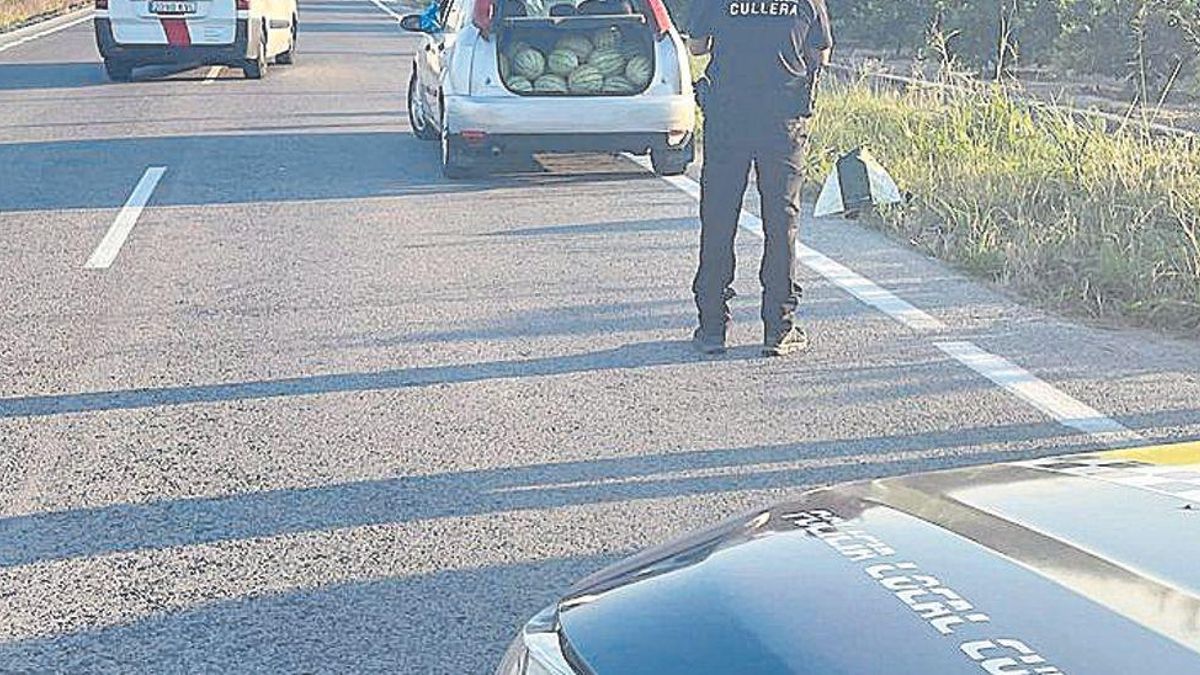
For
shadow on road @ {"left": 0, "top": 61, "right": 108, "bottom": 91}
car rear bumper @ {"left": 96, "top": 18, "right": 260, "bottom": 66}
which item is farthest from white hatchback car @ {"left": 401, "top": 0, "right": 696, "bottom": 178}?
shadow on road @ {"left": 0, "top": 61, "right": 108, "bottom": 91}

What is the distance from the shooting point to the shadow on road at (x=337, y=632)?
14.0ft

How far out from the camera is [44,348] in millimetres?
7566

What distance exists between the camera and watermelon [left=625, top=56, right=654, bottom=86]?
38.3 feet

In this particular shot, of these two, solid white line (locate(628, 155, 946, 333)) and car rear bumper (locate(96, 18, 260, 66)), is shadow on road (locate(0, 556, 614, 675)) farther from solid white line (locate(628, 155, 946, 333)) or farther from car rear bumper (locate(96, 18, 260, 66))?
car rear bumper (locate(96, 18, 260, 66))

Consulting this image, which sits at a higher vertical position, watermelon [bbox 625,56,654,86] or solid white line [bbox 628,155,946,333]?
watermelon [bbox 625,56,654,86]

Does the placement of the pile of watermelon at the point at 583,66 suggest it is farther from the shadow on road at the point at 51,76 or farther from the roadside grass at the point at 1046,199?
the shadow on road at the point at 51,76

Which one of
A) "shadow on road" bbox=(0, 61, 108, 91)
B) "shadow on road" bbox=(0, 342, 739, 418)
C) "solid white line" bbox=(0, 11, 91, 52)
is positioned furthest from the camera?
"solid white line" bbox=(0, 11, 91, 52)

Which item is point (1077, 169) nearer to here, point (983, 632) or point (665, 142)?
point (665, 142)

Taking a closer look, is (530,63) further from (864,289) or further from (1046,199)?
(864,289)

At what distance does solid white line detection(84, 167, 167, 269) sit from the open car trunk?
8.64ft

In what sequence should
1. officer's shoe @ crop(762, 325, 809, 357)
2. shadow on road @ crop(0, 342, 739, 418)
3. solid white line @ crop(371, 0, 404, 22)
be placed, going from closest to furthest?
1. shadow on road @ crop(0, 342, 739, 418)
2. officer's shoe @ crop(762, 325, 809, 357)
3. solid white line @ crop(371, 0, 404, 22)

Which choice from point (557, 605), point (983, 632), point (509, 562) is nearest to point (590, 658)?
point (557, 605)

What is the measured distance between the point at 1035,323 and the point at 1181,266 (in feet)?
2.91

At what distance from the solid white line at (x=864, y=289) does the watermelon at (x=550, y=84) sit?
1.91 m
